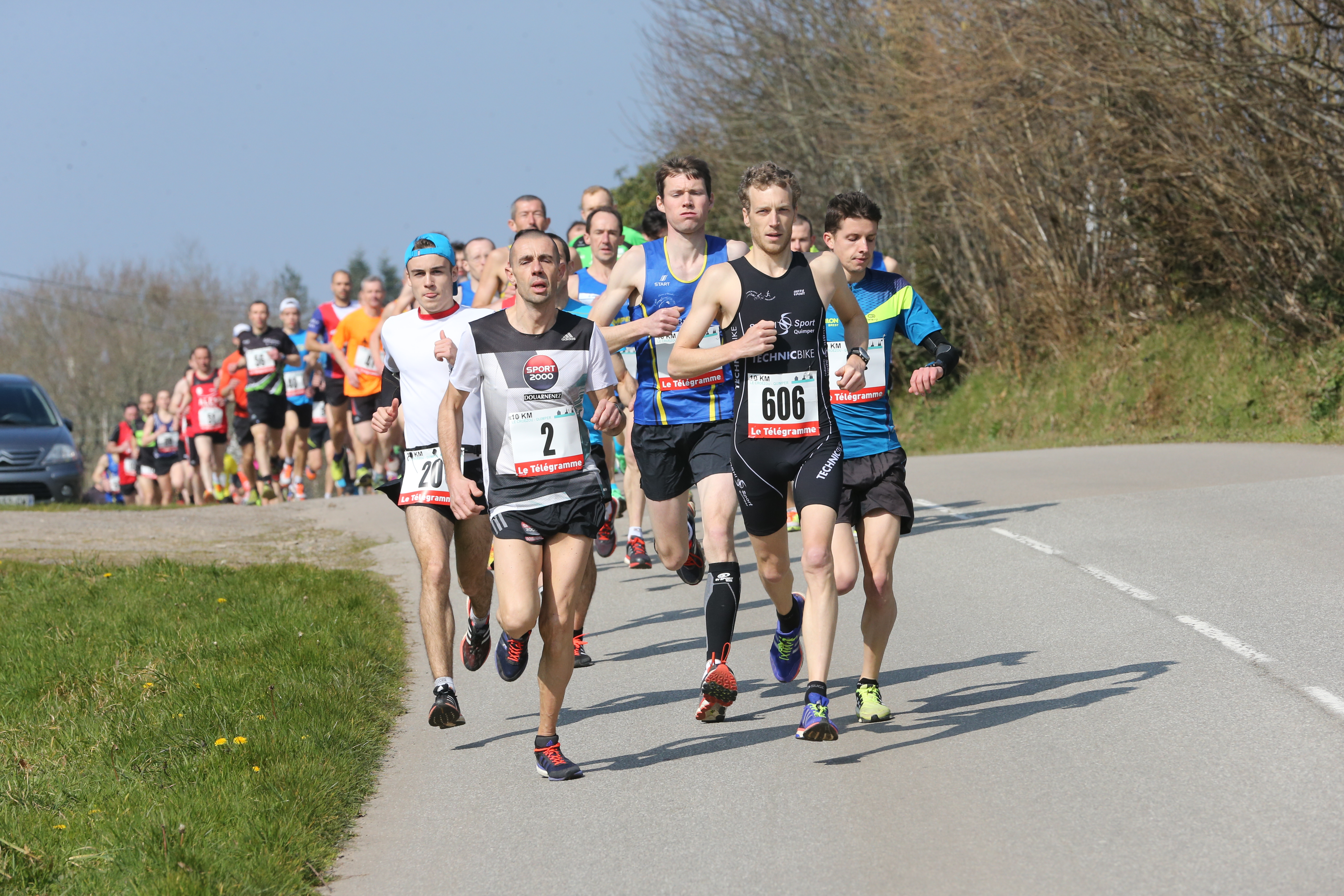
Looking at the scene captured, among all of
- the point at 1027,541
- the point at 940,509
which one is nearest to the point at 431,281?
the point at 1027,541

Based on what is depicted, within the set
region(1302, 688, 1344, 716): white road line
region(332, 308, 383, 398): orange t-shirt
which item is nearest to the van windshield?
region(332, 308, 383, 398): orange t-shirt

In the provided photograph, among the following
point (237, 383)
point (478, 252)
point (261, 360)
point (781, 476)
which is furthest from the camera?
point (237, 383)

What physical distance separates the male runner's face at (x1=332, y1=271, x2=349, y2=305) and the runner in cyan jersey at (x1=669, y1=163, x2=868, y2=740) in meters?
12.0

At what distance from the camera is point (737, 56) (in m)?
34.2

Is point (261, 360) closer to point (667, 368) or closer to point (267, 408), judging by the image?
point (267, 408)

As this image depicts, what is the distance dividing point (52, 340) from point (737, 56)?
55.6 metres

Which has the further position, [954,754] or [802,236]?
[802,236]

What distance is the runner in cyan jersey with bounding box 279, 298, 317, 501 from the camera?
1933 centimetres

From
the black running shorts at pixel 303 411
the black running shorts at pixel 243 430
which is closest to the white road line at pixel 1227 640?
the black running shorts at pixel 303 411

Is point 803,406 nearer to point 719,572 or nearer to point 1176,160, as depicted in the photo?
point 719,572

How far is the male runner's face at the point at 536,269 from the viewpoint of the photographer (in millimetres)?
6242

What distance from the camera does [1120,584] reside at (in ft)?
32.1

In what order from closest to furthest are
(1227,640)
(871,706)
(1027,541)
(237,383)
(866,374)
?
(871,706)
(866,374)
(1227,640)
(1027,541)
(237,383)

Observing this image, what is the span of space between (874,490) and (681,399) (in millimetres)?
1525
